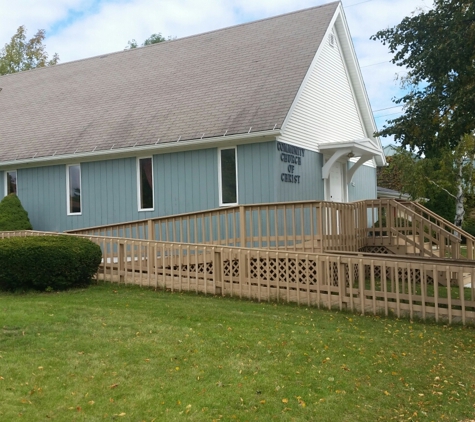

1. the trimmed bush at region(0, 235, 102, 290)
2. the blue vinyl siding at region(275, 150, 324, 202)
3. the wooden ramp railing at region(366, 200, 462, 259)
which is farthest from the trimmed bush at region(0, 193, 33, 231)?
the wooden ramp railing at region(366, 200, 462, 259)

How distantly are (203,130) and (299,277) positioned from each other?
647cm

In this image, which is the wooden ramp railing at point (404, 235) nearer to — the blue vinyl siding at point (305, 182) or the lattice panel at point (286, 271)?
the blue vinyl siding at point (305, 182)

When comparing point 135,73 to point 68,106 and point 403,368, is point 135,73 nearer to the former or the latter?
point 68,106

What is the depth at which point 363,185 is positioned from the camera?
72.6ft

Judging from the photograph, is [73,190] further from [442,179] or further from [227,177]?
[442,179]

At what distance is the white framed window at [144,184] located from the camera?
57.4ft

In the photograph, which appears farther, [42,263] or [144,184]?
[144,184]

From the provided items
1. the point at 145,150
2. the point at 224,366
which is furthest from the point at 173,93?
the point at 224,366

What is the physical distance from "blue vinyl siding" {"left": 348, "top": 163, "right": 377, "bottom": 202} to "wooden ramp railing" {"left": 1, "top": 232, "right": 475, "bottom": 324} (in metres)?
7.69

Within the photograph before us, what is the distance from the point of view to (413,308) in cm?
987

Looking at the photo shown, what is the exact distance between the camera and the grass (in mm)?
5445

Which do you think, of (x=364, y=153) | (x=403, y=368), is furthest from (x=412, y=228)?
(x=403, y=368)

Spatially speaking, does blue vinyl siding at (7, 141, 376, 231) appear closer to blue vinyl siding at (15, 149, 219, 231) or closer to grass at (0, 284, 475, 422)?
blue vinyl siding at (15, 149, 219, 231)

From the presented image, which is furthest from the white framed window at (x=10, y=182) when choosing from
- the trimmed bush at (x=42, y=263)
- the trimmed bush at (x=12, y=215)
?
the trimmed bush at (x=42, y=263)
